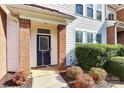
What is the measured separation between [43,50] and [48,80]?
3630 millimetres

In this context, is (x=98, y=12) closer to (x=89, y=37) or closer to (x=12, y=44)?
(x=89, y=37)

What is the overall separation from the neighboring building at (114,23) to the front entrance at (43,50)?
7.91m

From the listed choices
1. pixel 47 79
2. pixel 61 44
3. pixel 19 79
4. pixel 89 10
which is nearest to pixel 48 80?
pixel 47 79

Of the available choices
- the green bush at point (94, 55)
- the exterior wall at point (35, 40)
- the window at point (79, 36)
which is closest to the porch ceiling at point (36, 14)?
the exterior wall at point (35, 40)

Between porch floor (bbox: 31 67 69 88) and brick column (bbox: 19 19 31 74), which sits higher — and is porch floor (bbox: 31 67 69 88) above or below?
below

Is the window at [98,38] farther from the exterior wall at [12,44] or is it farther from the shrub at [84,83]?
the shrub at [84,83]

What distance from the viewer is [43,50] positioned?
13.5 metres

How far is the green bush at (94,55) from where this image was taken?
40.1 feet

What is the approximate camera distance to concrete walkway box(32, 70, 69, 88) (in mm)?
9416

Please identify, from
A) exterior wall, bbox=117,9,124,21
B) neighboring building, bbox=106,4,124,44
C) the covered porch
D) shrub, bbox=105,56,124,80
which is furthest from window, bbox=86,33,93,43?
exterior wall, bbox=117,9,124,21

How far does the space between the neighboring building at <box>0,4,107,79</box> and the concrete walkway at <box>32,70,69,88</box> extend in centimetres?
73

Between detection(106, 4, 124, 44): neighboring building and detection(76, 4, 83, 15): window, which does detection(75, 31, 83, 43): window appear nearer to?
detection(76, 4, 83, 15): window

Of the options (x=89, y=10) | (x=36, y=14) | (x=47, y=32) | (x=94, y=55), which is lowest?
(x=94, y=55)
